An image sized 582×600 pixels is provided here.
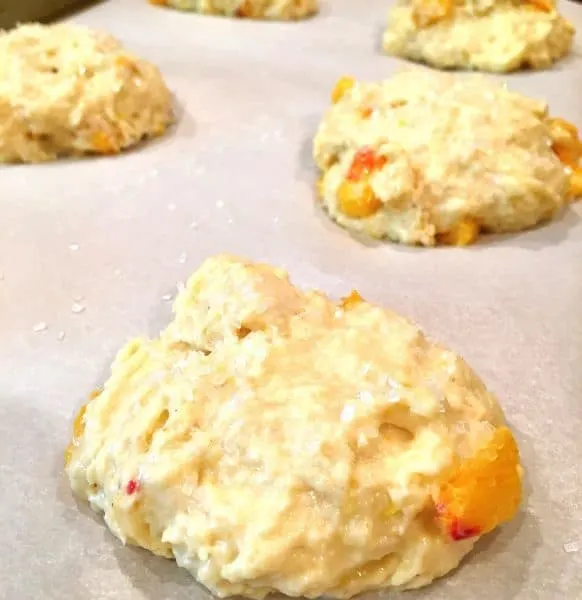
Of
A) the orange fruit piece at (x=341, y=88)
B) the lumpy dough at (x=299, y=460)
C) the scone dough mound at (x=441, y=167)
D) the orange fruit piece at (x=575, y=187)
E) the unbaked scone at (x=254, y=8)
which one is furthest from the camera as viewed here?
the unbaked scone at (x=254, y=8)

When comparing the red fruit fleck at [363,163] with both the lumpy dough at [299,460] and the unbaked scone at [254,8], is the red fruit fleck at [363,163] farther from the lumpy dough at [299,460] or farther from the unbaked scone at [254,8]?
the unbaked scone at [254,8]

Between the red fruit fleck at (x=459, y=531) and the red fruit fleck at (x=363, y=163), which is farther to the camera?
the red fruit fleck at (x=363, y=163)

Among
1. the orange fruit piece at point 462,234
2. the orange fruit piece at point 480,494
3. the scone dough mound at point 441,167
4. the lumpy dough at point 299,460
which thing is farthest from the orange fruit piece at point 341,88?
the orange fruit piece at point 480,494

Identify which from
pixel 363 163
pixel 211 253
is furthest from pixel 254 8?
pixel 211 253

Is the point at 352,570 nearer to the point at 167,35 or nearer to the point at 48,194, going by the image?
the point at 48,194

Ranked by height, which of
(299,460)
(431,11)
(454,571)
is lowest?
(454,571)

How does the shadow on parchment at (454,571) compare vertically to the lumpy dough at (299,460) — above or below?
below

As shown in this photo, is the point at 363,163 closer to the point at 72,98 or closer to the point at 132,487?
the point at 72,98
